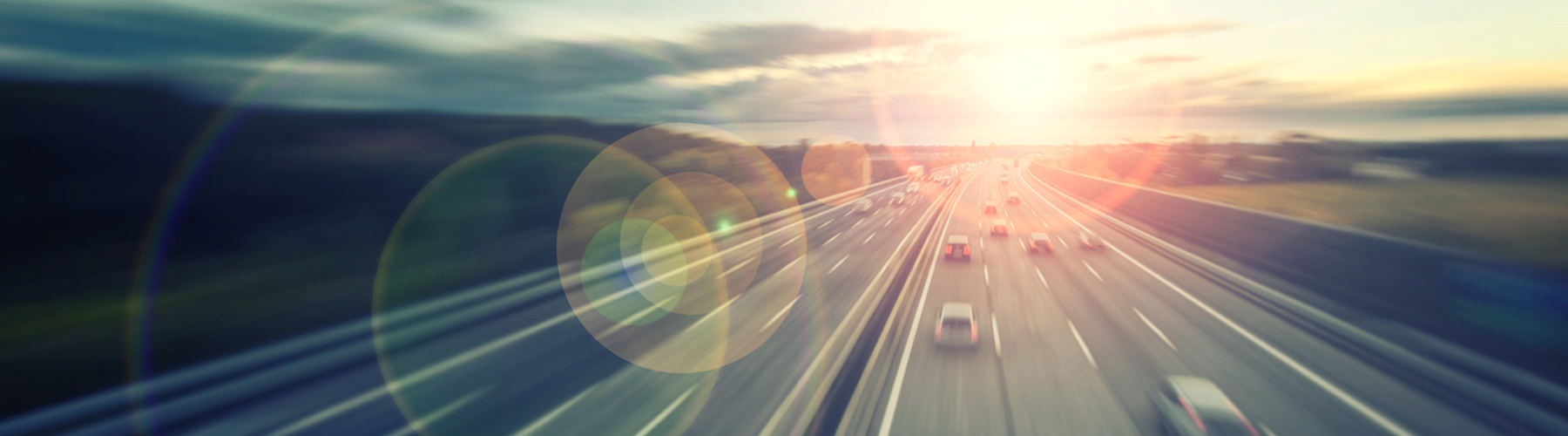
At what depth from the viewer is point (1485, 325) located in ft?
37.8

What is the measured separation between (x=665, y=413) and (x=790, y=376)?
117 inches

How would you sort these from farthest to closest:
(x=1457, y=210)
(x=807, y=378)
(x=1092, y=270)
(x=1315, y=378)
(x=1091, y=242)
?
1. (x=1091, y=242)
2. (x=1092, y=270)
3. (x=1457, y=210)
4. (x=807, y=378)
5. (x=1315, y=378)

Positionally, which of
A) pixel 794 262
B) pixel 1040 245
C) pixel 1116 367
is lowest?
pixel 1116 367

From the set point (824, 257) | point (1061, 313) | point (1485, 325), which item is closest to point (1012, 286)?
point (1061, 313)

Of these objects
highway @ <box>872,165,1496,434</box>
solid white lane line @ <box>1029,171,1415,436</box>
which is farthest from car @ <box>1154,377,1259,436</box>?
solid white lane line @ <box>1029,171,1415,436</box>

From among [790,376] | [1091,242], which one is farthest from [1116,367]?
[1091,242]

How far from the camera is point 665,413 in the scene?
33.6 feet

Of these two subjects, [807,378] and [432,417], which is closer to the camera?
[432,417]

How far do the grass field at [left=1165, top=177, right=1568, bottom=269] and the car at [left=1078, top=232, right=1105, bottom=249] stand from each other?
6.21m

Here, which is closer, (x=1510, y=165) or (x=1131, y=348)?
(x=1131, y=348)

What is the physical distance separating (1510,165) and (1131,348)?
26.7m

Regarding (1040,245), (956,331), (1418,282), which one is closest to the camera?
(956,331)

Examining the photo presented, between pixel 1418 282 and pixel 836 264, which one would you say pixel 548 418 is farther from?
pixel 1418 282

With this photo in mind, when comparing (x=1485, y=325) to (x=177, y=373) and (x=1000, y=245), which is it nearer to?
(x=1000, y=245)
